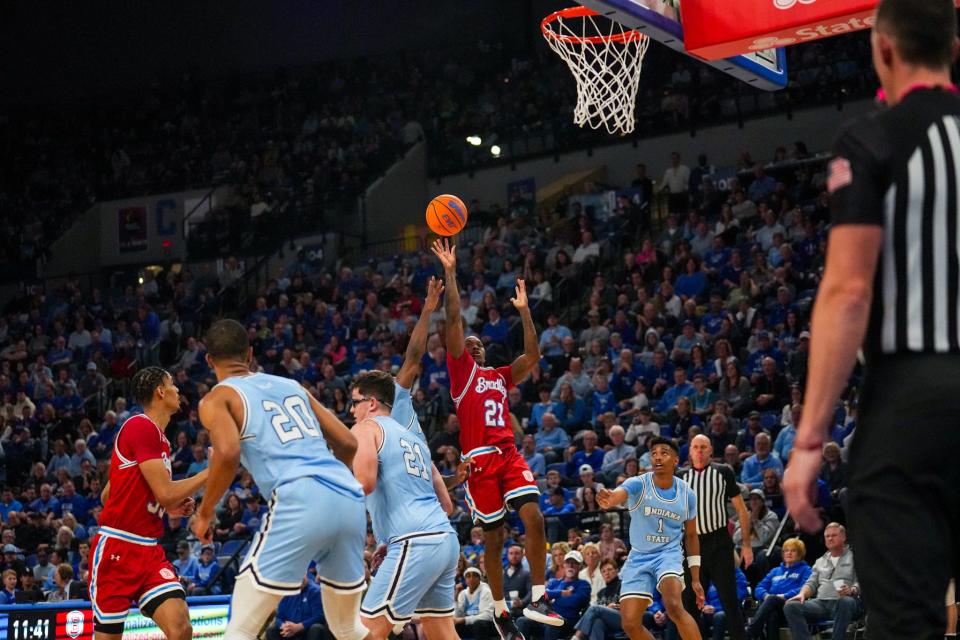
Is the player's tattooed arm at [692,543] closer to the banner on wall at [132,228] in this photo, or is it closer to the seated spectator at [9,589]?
the seated spectator at [9,589]

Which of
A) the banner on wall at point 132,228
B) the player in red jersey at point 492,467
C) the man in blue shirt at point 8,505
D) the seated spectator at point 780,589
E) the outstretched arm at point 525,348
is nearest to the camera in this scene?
the player in red jersey at point 492,467

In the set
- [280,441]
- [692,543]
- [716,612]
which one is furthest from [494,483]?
[280,441]

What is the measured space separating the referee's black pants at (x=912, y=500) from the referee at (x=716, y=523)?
27.3 feet

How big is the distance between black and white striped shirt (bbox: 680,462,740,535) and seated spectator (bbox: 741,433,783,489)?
261 cm

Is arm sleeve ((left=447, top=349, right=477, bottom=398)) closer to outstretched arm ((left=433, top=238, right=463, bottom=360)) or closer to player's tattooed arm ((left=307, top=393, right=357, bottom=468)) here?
outstretched arm ((left=433, top=238, right=463, bottom=360))

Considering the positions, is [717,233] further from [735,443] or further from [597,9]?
[597,9]

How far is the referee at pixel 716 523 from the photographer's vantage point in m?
11.4

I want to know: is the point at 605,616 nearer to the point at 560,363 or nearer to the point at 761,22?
the point at 761,22

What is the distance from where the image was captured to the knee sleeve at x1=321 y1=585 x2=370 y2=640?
20.7 ft

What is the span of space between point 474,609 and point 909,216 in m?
11.7


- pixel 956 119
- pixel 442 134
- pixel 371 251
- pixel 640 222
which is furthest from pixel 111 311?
pixel 956 119

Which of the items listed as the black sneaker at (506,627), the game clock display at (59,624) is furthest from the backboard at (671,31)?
the game clock display at (59,624)

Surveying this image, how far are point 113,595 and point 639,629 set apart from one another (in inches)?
181

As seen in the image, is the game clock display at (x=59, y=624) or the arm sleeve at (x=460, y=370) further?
the game clock display at (x=59, y=624)
